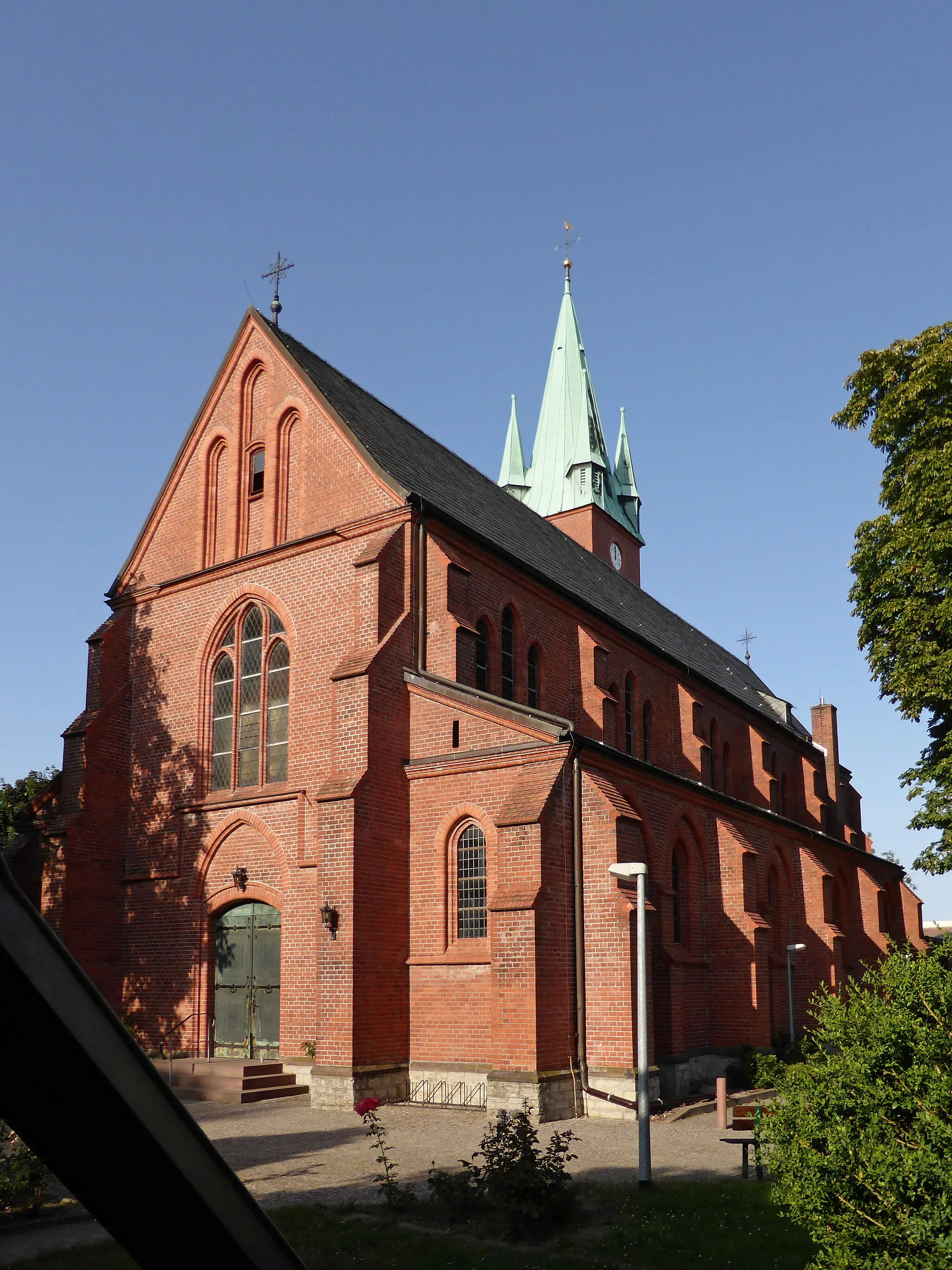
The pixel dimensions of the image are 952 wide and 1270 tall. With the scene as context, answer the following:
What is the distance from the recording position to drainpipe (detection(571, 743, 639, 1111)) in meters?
16.9

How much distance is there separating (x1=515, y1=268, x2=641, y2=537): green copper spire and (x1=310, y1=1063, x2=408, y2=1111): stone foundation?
3145 cm

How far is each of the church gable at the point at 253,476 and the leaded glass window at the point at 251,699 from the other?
1.50 meters

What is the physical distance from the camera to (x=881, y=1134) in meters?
5.78

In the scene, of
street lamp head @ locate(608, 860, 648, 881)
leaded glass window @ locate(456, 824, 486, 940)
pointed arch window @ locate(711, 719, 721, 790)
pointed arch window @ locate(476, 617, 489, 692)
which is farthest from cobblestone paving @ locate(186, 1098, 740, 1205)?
pointed arch window @ locate(711, 719, 721, 790)

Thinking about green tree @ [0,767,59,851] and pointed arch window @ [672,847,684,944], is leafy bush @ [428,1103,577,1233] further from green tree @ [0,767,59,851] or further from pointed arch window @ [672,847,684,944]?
green tree @ [0,767,59,851]

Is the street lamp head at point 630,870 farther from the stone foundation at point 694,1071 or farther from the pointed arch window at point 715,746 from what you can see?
the pointed arch window at point 715,746

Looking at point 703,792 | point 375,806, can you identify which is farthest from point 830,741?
point 375,806

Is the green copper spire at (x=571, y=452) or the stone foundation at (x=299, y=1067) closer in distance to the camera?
the stone foundation at (x=299, y=1067)

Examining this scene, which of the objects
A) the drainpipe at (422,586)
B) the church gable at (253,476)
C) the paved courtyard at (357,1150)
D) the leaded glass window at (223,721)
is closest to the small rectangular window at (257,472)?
the church gable at (253,476)

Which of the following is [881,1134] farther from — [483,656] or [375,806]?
[483,656]

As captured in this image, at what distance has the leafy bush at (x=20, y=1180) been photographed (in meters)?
9.66

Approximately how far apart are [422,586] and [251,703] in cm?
426

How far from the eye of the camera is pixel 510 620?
2322 cm

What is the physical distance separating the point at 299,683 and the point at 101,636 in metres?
5.51
